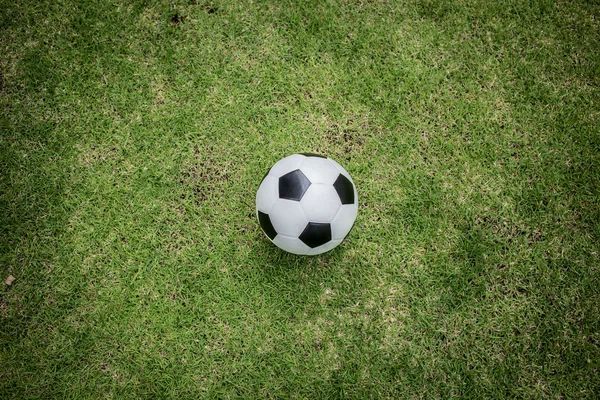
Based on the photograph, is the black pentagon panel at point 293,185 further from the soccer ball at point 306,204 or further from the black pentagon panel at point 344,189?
the black pentagon panel at point 344,189

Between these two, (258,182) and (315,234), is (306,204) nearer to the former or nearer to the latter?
(315,234)

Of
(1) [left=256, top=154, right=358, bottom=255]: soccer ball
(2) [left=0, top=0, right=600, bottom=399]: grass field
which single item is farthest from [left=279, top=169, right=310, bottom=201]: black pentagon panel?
(2) [left=0, top=0, right=600, bottom=399]: grass field

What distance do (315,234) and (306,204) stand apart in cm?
19

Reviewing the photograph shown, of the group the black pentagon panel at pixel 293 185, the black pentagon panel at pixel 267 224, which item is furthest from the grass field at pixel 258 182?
the black pentagon panel at pixel 293 185

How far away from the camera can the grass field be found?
8.36ft

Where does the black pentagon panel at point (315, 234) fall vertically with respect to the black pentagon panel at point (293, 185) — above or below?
below

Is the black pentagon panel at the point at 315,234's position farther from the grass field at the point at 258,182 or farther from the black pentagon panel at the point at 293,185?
the grass field at the point at 258,182

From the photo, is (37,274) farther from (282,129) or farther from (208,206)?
(282,129)

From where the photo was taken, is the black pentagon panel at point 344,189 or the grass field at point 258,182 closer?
the black pentagon panel at point 344,189

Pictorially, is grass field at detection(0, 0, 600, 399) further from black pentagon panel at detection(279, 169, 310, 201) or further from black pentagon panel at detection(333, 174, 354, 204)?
black pentagon panel at detection(279, 169, 310, 201)

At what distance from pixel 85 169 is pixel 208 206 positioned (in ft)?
3.32

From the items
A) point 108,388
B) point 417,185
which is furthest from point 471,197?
point 108,388

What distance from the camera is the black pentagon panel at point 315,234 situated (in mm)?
2135

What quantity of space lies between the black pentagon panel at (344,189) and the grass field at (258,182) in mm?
529
